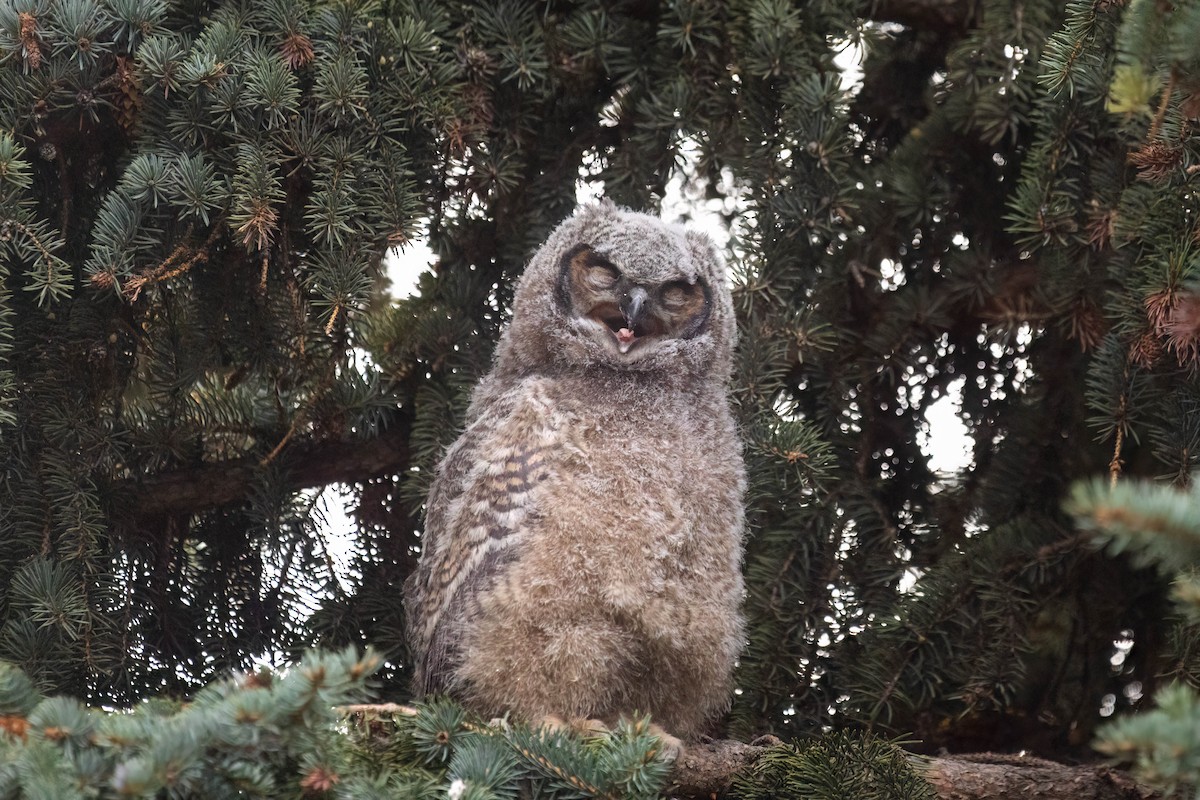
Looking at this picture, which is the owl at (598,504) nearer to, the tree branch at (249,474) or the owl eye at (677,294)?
the owl eye at (677,294)

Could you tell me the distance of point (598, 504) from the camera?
8.26ft

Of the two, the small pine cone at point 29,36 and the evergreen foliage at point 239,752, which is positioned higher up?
the small pine cone at point 29,36

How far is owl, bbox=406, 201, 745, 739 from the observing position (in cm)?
247

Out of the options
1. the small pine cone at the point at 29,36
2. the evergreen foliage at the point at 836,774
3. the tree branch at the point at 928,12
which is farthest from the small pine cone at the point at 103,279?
the tree branch at the point at 928,12

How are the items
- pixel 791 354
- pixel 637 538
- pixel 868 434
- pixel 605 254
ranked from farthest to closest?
pixel 868 434
pixel 791 354
pixel 605 254
pixel 637 538

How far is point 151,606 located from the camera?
3.04 metres

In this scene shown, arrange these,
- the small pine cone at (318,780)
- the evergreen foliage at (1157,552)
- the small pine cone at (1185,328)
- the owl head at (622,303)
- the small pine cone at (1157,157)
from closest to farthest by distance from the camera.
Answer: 1. the evergreen foliage at (1157,552)
2. the small pine cone at (318,780)
3. the small pine cone at (1185,328)
4. the small pine cone at (1157,157)
5. the owl head at (622,303)

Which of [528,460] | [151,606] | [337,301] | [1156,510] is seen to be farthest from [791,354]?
[1156,510]

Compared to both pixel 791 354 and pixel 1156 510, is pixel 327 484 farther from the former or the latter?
pixel 1156 510

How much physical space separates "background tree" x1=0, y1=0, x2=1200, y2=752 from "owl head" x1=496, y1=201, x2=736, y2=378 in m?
0.32

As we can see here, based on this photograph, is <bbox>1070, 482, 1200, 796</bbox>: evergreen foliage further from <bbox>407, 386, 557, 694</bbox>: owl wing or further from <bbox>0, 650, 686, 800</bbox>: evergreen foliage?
<bbox>407, 386, 557, 694</bbox>: owl wing

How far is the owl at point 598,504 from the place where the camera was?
247 cm

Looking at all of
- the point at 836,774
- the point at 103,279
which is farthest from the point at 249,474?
the point at 836,774

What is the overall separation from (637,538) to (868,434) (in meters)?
1.11
